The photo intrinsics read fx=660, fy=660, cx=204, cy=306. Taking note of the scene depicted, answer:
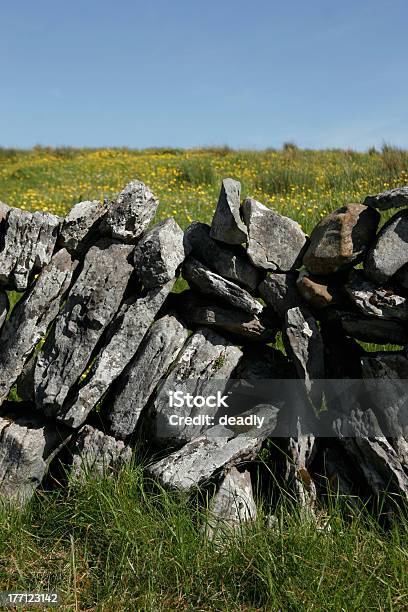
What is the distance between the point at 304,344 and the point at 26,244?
181 centimetres

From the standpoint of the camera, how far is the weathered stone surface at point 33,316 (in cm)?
408

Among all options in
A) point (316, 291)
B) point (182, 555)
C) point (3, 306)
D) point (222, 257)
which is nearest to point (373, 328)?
point (316, 291)

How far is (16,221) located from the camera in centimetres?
409

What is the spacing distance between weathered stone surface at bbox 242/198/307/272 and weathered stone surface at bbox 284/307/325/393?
33 cm

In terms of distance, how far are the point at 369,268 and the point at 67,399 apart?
2.01 metres

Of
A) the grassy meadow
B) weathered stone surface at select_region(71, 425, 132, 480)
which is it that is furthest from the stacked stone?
the grassy meadow

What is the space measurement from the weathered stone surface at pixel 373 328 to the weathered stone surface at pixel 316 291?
11cm

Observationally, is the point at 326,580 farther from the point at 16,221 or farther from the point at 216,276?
the point at 16,221

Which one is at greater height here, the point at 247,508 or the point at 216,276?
the point at 216,276

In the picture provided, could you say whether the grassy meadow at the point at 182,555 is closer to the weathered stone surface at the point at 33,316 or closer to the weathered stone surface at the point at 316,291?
the weathered stone surface at the point at 33,316

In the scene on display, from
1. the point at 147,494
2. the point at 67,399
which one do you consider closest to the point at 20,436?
the point at 67,399

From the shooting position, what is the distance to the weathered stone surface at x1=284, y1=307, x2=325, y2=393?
393cm

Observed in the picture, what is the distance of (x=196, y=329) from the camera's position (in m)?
4.27

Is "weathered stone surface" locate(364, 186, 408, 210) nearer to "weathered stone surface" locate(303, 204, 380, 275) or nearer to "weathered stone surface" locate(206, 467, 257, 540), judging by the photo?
"weathered stone surface" locate(303, 204, 380, 275)
